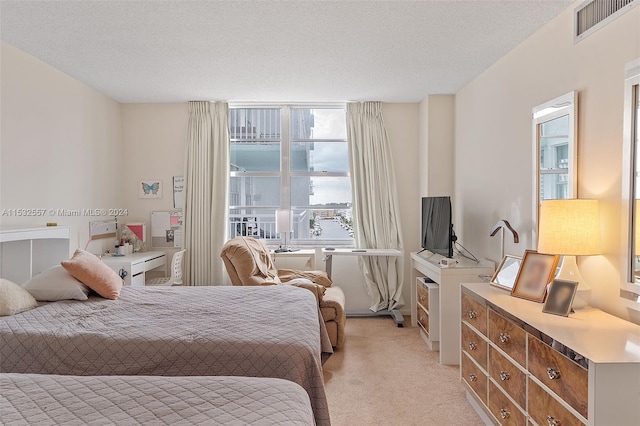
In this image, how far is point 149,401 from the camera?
151 cm

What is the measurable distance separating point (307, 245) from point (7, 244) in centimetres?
314

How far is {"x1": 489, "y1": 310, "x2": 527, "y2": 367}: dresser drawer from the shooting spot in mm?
2229

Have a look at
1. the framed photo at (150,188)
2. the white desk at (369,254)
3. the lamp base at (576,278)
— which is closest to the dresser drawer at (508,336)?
the lamp base at (576,278)

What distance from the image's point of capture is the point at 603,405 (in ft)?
5.37

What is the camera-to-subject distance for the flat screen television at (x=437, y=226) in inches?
163

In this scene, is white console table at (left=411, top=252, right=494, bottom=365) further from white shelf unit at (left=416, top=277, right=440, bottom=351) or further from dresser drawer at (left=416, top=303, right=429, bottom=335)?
dresser drawer at (left=416, top=303, right=429, bottom=335)

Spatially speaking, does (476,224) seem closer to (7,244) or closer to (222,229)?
(222,229)

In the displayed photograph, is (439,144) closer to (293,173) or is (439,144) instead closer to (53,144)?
(293,173)

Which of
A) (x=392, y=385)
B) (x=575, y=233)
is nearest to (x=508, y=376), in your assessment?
(x=575, y=233)

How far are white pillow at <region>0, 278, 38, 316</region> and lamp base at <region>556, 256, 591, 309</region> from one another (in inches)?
125

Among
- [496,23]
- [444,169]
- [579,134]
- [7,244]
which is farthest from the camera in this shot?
[444,169]

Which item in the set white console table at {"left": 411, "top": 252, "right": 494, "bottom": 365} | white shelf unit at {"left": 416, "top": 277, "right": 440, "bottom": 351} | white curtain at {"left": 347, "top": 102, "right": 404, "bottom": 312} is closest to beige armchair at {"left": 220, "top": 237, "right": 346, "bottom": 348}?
white shelf unit at {"left": 416, "top": 277, "right": 440, "bottom": 351}

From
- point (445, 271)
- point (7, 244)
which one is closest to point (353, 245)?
point (445, 271)

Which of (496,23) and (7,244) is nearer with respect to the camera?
(496,23)
